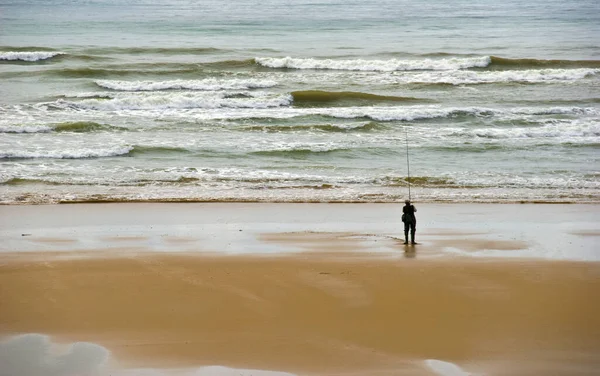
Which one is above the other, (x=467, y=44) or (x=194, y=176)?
(x=467, y=44)

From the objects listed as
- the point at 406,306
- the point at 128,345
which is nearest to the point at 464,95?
the point at 406,306

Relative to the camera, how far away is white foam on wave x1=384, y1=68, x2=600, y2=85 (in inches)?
1321

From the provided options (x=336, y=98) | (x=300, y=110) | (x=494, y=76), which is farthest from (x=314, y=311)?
(x=494, y=76)

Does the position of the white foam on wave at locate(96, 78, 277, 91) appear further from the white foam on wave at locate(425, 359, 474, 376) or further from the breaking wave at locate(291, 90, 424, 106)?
the white foam on wave at locate(425, 359, 474, 376)

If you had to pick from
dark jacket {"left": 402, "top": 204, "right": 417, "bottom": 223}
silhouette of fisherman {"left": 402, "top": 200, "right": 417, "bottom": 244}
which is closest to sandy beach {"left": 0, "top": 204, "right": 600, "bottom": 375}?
silhouette of fisherman {"left": 402, "top": 200, "right": 417, "bottom": 244}

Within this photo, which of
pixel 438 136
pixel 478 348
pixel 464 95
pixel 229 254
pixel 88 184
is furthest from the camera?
pixel 464 95

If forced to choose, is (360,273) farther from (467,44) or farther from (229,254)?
(467,44)

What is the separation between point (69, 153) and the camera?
21406 mm

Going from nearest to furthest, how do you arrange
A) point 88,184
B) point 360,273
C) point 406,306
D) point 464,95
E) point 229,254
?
point 406,306 < point 360,273 < point 229,254 < point 88,184 < point 464,95

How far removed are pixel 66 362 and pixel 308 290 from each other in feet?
12.3

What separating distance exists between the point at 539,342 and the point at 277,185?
389 inches

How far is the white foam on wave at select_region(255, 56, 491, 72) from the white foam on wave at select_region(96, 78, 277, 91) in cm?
451

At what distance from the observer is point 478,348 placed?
383 inches

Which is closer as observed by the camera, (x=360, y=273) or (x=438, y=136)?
(x=360, y=273)
